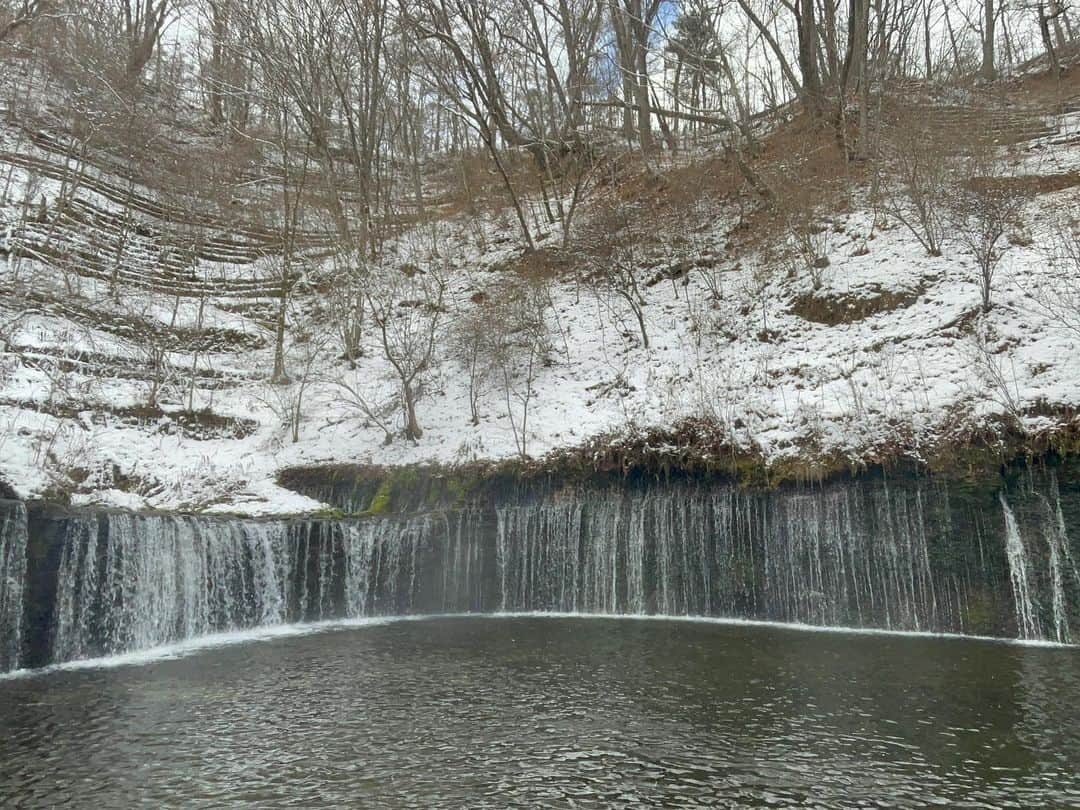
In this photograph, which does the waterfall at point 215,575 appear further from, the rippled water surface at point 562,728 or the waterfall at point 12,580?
the rippled water surface at point 562,728

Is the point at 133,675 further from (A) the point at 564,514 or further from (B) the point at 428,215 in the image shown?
(B) the point at 428,215

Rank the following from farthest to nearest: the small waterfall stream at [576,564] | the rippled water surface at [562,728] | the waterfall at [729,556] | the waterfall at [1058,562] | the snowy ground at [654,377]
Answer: the snowy ground at [654,377] < the waterfall at [729,556] < the small waterfall stream at [576,564] < the waterfall at [1058,562] < the rippled water surface at [562,728]

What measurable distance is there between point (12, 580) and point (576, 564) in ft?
31.1

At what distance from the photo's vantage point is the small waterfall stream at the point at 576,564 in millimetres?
11945

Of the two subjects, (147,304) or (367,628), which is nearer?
(367,628)

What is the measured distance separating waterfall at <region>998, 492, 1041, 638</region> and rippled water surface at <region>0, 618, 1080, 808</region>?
2.87ft

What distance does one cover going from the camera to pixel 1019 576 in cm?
1218

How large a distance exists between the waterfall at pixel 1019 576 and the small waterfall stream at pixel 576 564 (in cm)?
2

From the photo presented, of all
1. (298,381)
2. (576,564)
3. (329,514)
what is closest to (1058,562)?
(576,564)

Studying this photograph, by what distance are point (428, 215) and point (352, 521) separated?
17.5 metres

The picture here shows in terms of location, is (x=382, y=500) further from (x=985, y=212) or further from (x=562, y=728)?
(x=985, y=212)

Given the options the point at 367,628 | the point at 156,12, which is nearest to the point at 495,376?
the point at 367,628

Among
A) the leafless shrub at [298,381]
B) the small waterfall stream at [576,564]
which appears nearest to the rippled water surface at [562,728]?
the small waterfall stream at [576,564]

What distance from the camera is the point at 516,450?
17766 millimetres
